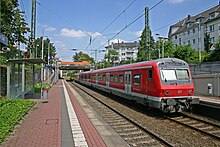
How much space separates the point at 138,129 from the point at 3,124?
15.4 ft

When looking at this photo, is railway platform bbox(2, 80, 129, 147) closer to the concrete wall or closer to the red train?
the red train

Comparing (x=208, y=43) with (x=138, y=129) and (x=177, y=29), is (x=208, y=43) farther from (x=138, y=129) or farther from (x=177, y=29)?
(x=138, y=129)

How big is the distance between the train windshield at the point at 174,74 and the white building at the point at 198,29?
37182mm

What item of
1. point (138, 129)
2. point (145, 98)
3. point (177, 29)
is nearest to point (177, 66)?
point (145, 98)

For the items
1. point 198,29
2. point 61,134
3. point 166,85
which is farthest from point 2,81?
point 198,29

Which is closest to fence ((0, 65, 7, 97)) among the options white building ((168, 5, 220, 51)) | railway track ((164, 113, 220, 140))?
railway track ((164, 113, 220, 140))

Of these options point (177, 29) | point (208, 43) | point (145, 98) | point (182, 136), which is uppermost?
point (177, 29)

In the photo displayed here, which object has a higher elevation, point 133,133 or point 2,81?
point 2,81

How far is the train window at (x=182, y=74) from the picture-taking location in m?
11.4

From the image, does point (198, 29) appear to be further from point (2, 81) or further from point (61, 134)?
point (61, 134)

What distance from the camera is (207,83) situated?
64.6ft

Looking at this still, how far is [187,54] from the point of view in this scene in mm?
45469

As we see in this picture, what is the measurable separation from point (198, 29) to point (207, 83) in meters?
46.8

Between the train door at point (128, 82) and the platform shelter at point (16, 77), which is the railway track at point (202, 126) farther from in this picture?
the platform shelter at point (16, 77)
